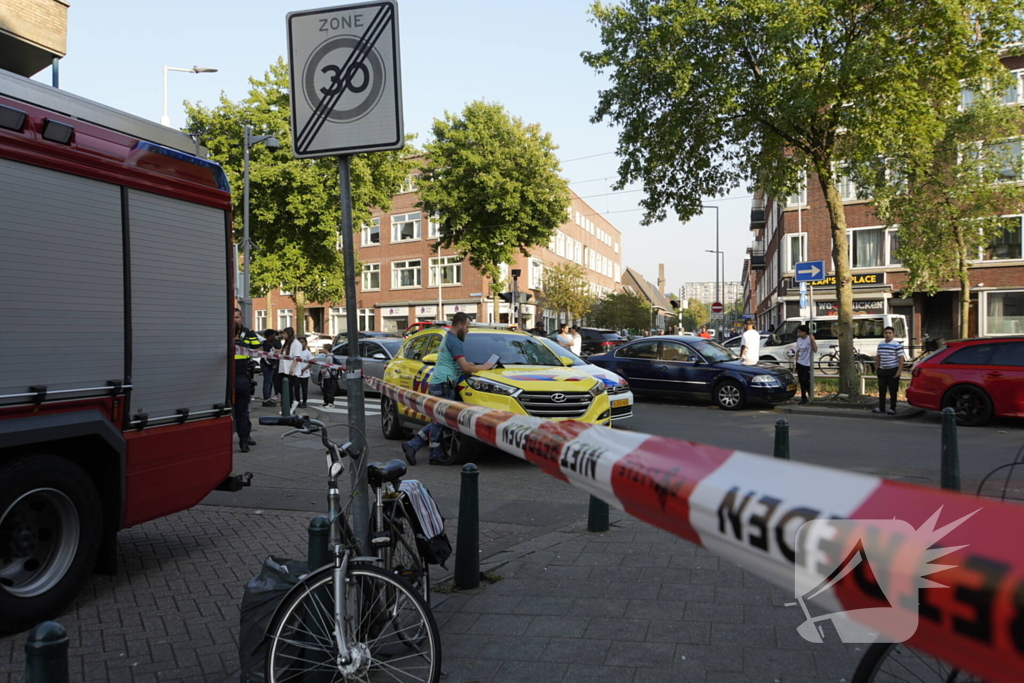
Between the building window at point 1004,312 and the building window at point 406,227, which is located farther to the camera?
the building window at point 406,227

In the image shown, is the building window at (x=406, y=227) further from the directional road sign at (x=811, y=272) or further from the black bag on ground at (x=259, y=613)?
the black bag on ground at (x=259, y=613)

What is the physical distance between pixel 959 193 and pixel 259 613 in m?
25.4

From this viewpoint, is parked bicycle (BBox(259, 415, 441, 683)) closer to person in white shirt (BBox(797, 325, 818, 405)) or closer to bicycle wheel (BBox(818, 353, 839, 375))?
person in white shirt (BBox(797, 325, 818, 405))

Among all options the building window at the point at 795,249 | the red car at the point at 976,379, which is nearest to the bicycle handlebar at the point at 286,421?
the red car at the point at 976,379

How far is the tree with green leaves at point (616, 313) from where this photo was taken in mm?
54594

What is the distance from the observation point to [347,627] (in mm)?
3035

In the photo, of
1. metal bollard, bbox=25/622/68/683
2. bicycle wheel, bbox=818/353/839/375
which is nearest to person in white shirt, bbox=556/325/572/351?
bicycle wheel, bbox=818/353/839/375

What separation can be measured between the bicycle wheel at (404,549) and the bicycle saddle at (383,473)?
0.13m

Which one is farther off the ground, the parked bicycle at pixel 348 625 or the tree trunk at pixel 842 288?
the tree trunk at pixel 842 288

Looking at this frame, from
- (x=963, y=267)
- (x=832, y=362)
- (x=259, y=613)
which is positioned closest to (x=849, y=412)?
(x=832, y=362)

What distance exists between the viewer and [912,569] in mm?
1290

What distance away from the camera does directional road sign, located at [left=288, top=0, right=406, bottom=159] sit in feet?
11.5

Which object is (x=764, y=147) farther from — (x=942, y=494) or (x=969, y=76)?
(x=942, y=494)

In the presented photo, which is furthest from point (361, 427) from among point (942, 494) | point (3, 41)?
point (3, 41)
